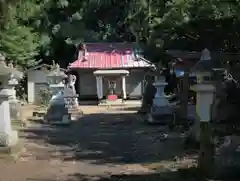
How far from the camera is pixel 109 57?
37.4m

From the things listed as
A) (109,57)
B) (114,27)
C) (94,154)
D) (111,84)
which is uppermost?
(114,27)

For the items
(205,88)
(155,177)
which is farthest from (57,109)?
(155,177)

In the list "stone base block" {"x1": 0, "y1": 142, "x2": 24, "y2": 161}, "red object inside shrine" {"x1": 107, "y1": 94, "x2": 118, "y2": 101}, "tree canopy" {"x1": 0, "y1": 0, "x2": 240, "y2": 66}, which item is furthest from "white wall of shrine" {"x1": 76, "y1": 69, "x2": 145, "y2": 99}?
"stone base block" {"x1": 0, "y1": 142, "x2": 24, "y2": 161}

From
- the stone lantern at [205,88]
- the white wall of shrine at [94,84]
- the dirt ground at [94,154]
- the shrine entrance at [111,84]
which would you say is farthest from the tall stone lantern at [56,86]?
the white wall of shrine at [94,84]

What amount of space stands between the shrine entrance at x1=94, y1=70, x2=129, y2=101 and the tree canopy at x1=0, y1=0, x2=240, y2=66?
10.2 ft

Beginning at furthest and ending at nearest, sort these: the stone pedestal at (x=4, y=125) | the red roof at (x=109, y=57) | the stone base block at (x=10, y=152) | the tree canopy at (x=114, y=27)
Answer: the red roof at (x=109, y=57)
the tree canopy at (x=114, y=27)
the stone pedestal at (x=4, y=125)
the stone base block at (x=10, y=152)

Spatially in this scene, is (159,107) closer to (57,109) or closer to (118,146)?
(57,109)

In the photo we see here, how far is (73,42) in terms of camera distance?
38.2 metres

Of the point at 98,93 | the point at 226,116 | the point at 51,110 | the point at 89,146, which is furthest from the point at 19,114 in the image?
the point at 98,93

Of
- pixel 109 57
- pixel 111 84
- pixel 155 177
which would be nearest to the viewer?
pixel 155 177

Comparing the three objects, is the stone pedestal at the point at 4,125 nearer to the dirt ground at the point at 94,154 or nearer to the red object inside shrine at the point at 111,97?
the dirt ground at the point at 94,154

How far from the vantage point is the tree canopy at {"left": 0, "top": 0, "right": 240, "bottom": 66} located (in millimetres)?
15137

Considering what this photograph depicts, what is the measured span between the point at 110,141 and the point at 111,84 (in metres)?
21.0

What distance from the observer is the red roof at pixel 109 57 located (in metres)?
36.3
